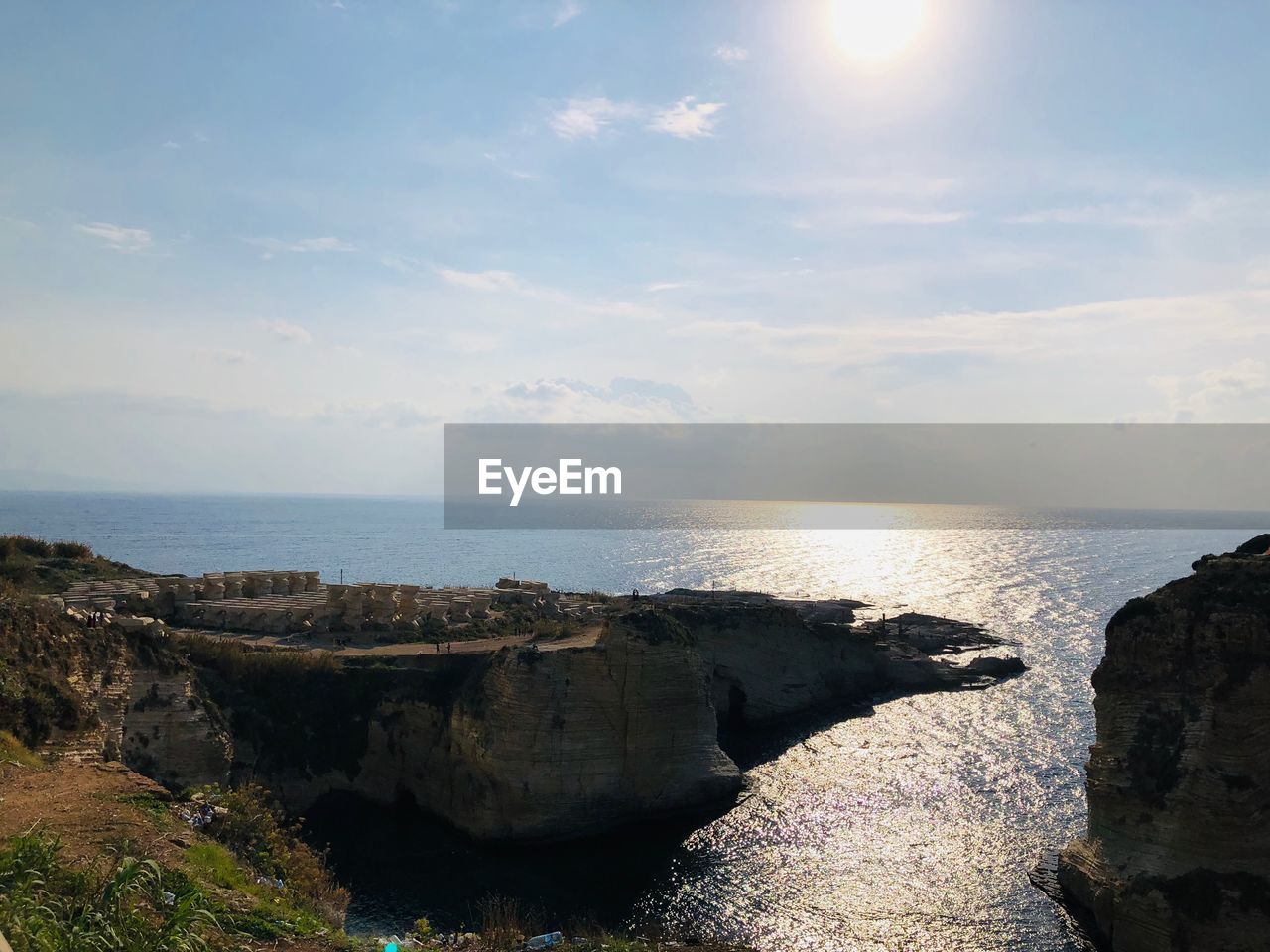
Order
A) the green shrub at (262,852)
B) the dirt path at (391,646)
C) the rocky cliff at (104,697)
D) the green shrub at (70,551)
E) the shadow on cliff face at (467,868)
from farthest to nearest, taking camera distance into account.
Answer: the green shrub at (70,551) → the dirt path at (391,646) → the shadow on cliff face at (467,868) → the rocky cliff at (104,697) → the green shrub at (262,852)

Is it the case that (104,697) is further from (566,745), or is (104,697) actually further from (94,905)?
(94,905)

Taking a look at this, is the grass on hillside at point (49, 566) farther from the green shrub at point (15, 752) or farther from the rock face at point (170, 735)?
the green shrub at point (15, 752)

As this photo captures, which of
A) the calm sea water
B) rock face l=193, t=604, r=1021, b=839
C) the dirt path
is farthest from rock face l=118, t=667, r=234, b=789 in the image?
the dirt path

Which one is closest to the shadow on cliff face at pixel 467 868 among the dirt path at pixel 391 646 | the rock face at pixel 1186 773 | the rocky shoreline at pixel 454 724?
the rocky shoreline at pixel 454 724

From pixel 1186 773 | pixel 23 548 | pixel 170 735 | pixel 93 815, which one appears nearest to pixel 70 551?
pixel 23 548

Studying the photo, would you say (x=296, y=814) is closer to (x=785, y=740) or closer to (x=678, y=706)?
(x=678, y=706)

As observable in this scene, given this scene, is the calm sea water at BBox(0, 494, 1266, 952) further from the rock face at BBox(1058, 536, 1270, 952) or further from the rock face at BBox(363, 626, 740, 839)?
the rock face at BBox(1058, 536, 1270, 952)
